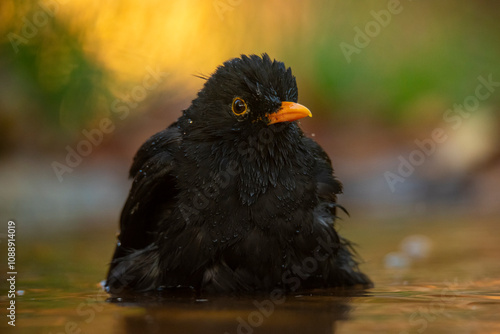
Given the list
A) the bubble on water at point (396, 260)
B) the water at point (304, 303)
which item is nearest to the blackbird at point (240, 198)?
the water at point (304, 303)

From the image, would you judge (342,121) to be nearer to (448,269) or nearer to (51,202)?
(51,202)

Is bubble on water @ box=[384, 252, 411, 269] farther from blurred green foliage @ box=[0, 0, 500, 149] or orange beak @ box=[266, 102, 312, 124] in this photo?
blurred green foliage @ box=[0, 0, 500, 149]

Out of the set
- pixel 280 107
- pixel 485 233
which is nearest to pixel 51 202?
pixel 485 233

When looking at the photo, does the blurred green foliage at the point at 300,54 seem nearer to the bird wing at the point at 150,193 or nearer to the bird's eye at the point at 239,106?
the bird wing at the point at 150,193

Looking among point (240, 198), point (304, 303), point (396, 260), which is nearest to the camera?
point (304, 303)

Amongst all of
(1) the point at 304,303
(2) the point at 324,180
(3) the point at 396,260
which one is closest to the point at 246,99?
(2) the point at 324,180

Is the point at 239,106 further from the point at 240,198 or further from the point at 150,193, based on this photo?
the point at 150,193

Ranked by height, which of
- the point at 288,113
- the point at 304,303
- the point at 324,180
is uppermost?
the point at 288,113
